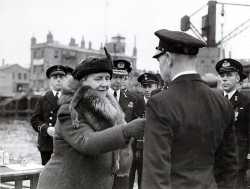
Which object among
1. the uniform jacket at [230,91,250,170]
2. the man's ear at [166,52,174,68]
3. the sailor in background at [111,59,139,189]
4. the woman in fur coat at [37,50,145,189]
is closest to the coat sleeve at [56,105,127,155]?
the woman in fur coat at [37,50,145,189]

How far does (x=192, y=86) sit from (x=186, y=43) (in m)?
0.25

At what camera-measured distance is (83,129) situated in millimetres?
2688

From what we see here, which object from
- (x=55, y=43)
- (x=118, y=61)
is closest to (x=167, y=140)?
(x=118, y=61)

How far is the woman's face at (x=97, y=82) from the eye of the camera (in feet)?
9.46

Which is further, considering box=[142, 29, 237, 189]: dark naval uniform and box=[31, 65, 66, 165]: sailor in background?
box=[31, 65, 66, 165]: sailor in background

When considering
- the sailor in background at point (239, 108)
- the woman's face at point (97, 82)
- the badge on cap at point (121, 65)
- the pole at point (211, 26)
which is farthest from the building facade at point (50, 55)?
the woman's face at point (97, 82)

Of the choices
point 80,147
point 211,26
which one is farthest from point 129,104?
point 211,26

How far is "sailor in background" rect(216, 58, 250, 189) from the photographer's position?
4.70 metres

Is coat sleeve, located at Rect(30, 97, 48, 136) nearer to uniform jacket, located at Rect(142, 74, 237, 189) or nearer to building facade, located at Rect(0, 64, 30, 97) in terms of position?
uniform jacket, located at Rect(142, 74, 237, 189)

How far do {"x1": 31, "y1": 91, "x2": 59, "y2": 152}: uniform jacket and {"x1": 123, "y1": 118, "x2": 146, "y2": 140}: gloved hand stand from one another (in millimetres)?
3383

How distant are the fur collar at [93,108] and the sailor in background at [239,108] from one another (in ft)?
Answer: 7.55

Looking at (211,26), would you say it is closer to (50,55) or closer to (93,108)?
(93,108)

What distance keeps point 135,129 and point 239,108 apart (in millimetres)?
2649

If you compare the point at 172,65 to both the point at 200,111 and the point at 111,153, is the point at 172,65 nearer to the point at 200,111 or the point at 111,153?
the point at 200,111
